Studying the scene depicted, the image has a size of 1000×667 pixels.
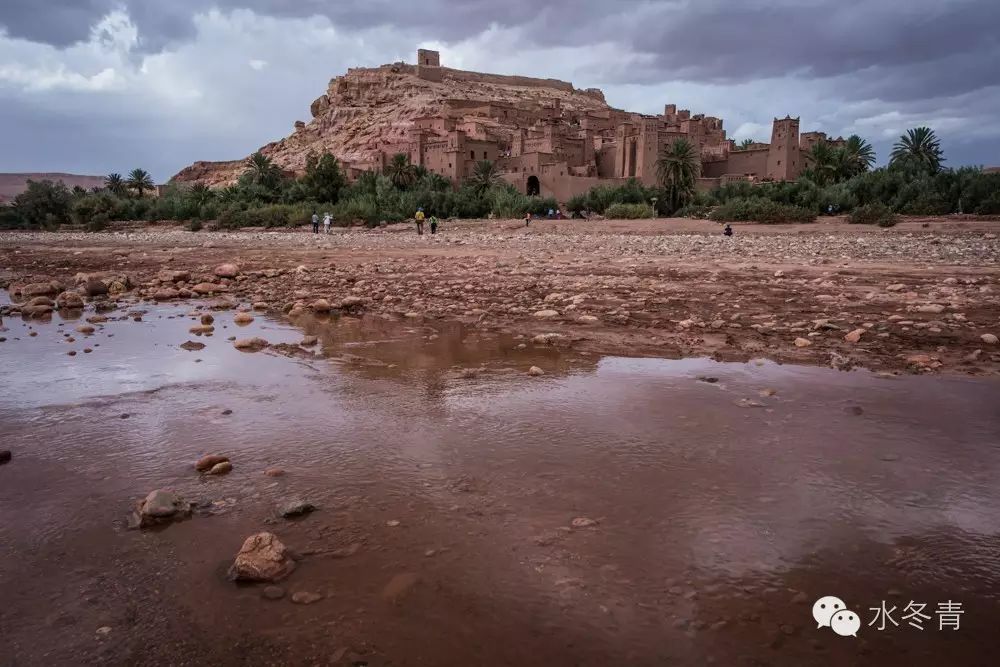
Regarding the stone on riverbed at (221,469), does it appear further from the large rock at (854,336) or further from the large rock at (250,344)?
the large rock at (854,336)

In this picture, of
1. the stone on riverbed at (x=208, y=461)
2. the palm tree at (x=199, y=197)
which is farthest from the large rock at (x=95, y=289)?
the palm tree at (x=199, y=197)

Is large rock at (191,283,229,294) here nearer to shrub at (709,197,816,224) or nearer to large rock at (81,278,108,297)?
large rock at (81,278,108,297)

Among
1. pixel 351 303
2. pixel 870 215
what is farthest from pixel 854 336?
pixel 870 215

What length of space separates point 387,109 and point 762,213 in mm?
61339

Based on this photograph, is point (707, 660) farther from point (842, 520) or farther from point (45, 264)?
point (45, 264)

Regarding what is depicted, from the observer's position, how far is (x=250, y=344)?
645 centimetres

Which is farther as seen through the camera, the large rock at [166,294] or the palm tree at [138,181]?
the palm tree at [138,181]

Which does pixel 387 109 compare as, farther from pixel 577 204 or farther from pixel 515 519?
pixel 515 519

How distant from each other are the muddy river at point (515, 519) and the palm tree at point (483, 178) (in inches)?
1599

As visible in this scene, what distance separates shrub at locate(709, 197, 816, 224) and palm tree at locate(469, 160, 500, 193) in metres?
19.4

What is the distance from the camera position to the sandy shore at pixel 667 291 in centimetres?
615

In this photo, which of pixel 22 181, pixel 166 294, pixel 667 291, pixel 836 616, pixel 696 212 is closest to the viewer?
pixel 836 616

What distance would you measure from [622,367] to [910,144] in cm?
4679

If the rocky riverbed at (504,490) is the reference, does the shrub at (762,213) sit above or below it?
above
